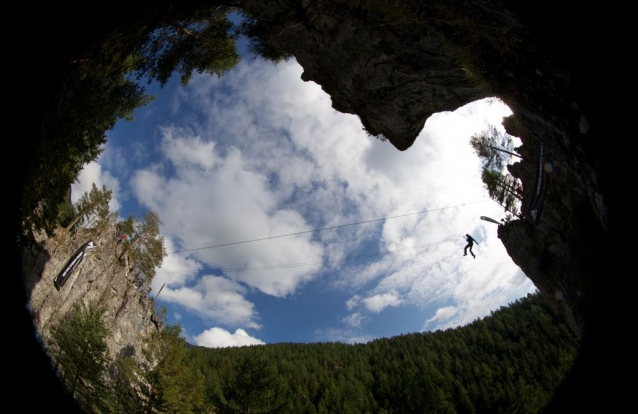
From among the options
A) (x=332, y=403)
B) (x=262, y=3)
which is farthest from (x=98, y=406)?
(x=332, y=403)

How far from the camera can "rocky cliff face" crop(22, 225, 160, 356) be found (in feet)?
65.2

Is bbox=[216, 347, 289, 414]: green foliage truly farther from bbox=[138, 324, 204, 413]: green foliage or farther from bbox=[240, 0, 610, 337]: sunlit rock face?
bbox=[240, 0, 610, 337]: sunlit rock face

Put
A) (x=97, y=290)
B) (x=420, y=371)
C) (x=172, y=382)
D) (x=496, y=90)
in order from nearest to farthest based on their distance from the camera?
(x=496, y=90), (x=172, y=382), (x=97, y=290), (x=420, y=371)

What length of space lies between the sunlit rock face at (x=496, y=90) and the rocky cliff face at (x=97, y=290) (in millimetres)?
19095

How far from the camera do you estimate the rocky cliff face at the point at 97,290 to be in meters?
19.9

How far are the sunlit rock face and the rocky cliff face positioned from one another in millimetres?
19095

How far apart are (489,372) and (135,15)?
9265cm

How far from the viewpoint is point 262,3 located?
9.85 metres

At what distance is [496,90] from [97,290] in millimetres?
37852

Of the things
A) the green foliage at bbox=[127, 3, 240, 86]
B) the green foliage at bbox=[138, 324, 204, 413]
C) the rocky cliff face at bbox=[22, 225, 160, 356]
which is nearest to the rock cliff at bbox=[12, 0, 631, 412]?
the green foliage at bbox=[127, 3, 240, 86]

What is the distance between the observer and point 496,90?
23.0ft

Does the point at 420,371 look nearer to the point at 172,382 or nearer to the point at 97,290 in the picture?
the point at 172,382

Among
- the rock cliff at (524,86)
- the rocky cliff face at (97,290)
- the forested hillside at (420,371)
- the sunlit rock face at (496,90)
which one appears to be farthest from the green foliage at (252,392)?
the sunlit rock face at (496,90)

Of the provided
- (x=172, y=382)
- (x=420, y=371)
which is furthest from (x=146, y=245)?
(x=420, y=371)
